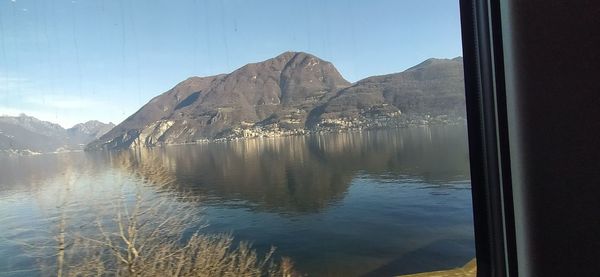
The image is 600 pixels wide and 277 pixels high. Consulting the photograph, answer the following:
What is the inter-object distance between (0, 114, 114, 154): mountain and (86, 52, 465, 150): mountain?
0.07 meters

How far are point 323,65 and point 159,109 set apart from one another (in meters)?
1.34

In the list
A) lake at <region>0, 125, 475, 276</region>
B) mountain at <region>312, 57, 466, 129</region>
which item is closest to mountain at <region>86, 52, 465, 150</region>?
mountain at <region>312, 57, 466, 129</region>

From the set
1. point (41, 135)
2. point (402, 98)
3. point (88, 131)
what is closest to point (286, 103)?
point (402, 98)

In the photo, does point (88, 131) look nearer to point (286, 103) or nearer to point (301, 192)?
point (286, 103)

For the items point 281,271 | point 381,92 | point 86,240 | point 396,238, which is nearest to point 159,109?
point 86,240

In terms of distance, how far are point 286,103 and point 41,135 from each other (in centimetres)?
251

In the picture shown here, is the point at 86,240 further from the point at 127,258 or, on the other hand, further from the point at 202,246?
the point at 202,246

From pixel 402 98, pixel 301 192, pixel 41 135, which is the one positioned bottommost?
pixel 301 192

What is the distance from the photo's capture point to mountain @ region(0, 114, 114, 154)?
1.96m

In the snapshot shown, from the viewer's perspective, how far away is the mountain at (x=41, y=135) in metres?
1.96

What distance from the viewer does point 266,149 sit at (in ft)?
12.5

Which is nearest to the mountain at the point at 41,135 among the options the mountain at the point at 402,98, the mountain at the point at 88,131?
the mountain at the point at 88,131

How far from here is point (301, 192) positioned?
5.01 meters

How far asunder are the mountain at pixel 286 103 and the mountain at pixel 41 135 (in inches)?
2.7
